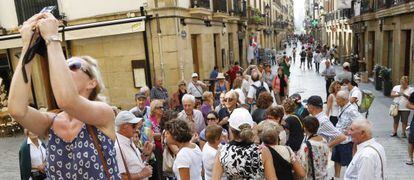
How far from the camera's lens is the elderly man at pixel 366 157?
349cm

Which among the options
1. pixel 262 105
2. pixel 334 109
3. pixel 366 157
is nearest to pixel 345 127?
pixel 262 105

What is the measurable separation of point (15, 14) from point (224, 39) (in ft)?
33.0

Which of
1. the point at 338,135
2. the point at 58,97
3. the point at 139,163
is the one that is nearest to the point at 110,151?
the point at 58,97

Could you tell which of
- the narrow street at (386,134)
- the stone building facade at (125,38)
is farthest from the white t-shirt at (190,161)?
the stone building facade at (125,38)

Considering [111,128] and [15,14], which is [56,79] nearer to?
[111,128]

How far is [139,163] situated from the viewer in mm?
3430

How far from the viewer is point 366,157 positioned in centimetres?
351

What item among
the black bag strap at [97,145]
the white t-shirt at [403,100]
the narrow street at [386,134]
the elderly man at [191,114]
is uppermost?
the black bag strap at [97,145]

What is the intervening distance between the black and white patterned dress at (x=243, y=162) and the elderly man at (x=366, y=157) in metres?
1.14

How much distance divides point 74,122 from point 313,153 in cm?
313

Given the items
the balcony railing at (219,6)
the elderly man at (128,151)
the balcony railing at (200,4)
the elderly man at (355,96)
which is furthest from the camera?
the balcony railing at (219,6)

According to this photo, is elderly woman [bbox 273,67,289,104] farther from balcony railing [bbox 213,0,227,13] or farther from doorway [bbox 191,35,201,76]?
balcony railing [bbox 213,0,227,13]

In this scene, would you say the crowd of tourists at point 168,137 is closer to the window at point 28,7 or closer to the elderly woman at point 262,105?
the elderly woman at point 262,105

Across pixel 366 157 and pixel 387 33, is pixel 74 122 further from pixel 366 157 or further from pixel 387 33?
pixel 387 33
